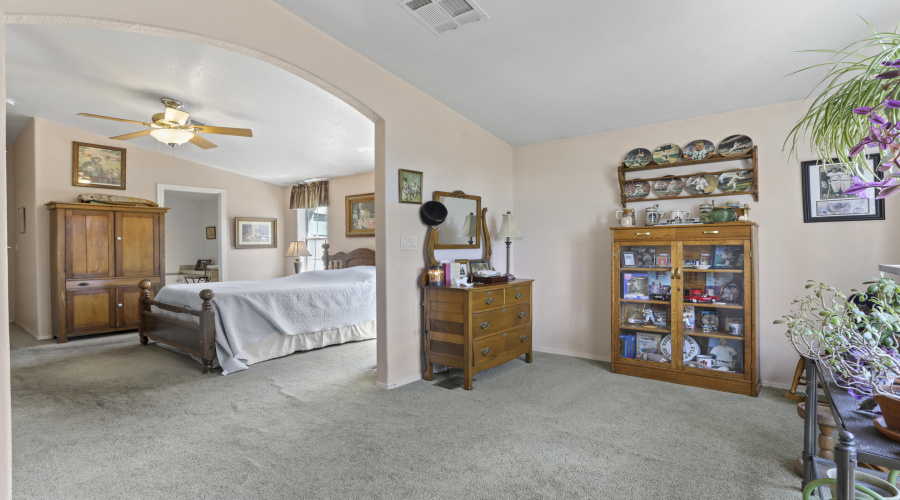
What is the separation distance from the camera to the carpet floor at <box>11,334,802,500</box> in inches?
80.2

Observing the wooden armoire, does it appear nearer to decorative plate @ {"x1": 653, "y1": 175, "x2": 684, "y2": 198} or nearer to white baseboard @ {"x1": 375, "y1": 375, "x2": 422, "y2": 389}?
white baseboard @ {"x1": 375, "y1": 375, "x2": 422, "y2": 389}

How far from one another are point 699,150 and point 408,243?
8.44 feet

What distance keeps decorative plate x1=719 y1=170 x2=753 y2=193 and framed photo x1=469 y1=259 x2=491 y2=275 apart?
2.10 meters

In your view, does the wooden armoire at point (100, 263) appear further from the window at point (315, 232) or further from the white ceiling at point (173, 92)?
the window at point (315, 232)

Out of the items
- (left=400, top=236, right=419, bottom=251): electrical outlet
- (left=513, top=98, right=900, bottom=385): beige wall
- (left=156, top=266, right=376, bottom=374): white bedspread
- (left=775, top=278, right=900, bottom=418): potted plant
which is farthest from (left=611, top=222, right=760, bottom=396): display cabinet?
(left=156, top=266, right=376, bottom=374): white bedspread

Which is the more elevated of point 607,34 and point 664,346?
point 607,34

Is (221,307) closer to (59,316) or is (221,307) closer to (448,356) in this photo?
(448,356)

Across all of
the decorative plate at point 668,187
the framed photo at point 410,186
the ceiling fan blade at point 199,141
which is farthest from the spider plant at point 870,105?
the ceiling fan blade at point 199,141

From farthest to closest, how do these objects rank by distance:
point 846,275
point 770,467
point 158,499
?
point 846,275 → point 770,467 → point 158,499

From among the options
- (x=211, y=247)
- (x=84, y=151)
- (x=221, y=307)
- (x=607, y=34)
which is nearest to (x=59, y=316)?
(x=84, y=151)

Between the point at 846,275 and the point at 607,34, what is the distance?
2.51m

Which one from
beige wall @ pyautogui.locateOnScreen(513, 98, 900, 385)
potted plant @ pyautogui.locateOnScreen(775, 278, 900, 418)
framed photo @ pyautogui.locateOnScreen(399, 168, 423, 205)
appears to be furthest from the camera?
framed photo @ pyautogui.locateOnScreen(399, 168, 423, 205)

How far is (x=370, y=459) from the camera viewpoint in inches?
89.6

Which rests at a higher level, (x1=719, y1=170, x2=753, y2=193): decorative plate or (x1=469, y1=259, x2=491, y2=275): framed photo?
(x1=719, y1=170, x2=753, y2=193): decorative plate
